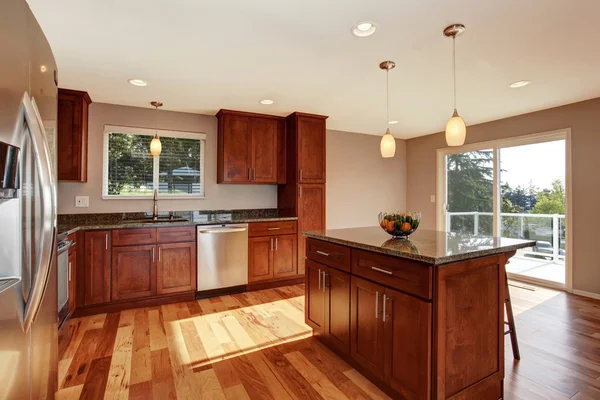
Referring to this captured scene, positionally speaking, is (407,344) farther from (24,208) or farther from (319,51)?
(319,51)

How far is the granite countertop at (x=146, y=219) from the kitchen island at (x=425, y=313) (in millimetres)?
2046

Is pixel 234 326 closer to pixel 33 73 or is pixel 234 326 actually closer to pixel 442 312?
pixel 442 312

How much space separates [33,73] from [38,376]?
105cm

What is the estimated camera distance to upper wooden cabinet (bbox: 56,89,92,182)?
129 inches

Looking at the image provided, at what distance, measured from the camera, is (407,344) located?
65.7 inches

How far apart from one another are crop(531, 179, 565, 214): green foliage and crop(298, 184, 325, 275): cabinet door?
290 cm

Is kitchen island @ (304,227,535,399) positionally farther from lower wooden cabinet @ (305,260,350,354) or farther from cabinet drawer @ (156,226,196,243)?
cabinet drawer @ (156,226,196,243)

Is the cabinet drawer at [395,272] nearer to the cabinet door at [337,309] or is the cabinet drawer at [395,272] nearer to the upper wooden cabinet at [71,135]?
the cabinet door at [337,309]

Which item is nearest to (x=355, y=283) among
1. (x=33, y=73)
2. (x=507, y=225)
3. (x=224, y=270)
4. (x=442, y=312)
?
(x=442, y=312)

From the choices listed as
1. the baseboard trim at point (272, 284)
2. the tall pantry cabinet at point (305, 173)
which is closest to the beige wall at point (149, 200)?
the tall pantry cabinet at point (305, 173)

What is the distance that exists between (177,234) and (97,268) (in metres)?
0.81

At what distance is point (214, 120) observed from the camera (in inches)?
168

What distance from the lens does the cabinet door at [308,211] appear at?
166 inches

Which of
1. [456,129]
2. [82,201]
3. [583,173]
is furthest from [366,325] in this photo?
[583,173]
